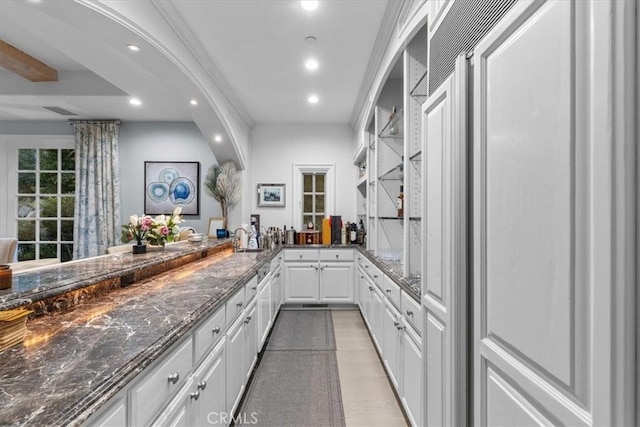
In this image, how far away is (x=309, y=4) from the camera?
219cm

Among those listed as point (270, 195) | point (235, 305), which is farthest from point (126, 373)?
point (270, 195)

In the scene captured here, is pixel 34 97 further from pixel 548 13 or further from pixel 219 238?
pixel 548 13

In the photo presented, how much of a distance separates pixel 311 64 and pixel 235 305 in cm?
231

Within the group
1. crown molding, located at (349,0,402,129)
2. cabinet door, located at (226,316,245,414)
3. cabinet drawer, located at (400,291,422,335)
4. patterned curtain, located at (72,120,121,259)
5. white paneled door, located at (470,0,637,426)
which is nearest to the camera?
white paneled door, located at (470,0,637,426)

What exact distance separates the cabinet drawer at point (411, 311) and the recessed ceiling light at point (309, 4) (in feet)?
6.51

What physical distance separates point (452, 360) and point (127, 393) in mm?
1019

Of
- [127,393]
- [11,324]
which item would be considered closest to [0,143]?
[11,324]

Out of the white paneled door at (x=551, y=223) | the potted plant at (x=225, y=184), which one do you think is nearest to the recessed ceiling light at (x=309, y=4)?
the white paneled door at (x=551, y=223)

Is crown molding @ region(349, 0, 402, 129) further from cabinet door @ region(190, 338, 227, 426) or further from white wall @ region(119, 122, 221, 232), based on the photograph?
white wall @ region(119, 122, 221, 232)

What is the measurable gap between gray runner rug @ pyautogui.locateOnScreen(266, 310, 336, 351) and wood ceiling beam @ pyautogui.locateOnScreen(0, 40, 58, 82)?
3.66 metres

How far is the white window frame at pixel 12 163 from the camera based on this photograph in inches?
197

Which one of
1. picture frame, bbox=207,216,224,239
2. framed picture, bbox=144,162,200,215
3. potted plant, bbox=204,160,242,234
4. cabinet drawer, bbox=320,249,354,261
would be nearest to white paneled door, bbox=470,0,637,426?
cabinet drawer, bbox=320,249,354,261

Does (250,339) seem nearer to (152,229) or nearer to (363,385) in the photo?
(363,385)

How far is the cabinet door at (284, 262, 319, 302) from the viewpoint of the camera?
4.48 metres
